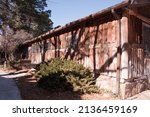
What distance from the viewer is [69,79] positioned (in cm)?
1105

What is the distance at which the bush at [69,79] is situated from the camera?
10.8m

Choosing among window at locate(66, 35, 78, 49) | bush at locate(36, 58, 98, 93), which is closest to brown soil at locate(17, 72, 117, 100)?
bush at locate(36, 58, 98, 93)

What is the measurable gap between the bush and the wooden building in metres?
0.55

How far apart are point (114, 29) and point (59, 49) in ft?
21.8

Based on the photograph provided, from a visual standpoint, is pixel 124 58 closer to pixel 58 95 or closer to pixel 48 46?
pixel 58 95

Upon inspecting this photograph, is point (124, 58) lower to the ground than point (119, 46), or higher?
lower

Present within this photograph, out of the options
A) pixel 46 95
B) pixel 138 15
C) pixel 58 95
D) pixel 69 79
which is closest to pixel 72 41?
Result: pixel 69 79

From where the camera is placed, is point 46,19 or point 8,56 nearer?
point 8,56

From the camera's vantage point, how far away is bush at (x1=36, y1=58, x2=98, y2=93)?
10797mm

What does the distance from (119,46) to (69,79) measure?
99.1 inches

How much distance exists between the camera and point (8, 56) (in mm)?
31438

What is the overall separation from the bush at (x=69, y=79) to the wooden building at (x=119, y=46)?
55 cm

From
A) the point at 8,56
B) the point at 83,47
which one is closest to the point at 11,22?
the point at 8,56

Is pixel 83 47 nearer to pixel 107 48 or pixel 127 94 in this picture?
pixel 107 48
